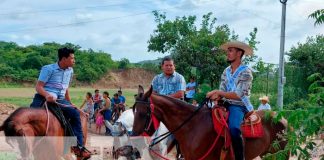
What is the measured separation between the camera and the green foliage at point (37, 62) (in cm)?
6250

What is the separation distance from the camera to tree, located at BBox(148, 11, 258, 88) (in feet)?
76.7

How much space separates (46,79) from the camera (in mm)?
7555

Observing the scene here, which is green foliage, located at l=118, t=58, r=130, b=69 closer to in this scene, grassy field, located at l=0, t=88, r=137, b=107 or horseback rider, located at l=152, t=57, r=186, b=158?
grassy field, located at l=0, t=88, r=137, b=107

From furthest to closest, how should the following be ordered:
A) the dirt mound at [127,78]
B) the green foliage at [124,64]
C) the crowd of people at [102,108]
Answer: the green foliage at [124,64]
the dirt mound at [127,78]
the crowd of people at [102,108]

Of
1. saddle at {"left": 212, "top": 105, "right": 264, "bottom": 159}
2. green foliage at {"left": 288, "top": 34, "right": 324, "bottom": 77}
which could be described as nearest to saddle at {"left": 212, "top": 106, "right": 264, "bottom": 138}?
saddle at {"left": 212, "top": 105, "right": 264, "bottom": 159}

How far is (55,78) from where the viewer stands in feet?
25.1

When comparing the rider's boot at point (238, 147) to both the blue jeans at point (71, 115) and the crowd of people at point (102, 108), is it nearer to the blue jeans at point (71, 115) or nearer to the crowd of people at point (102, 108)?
the blue jeans at point (71, 115)

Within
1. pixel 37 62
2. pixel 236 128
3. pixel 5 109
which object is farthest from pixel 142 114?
pixel 37 62

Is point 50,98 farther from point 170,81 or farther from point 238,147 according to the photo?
point 238,147

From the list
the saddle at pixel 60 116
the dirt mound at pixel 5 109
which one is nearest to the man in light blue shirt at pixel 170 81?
the saddle at pixel 60 116

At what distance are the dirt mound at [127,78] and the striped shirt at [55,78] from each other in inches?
→ 2431

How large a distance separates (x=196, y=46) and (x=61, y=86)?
1586 centimetres

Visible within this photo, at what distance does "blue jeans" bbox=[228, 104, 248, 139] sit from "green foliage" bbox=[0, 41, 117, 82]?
176ft

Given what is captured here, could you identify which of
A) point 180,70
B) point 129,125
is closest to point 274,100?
point 180,70
